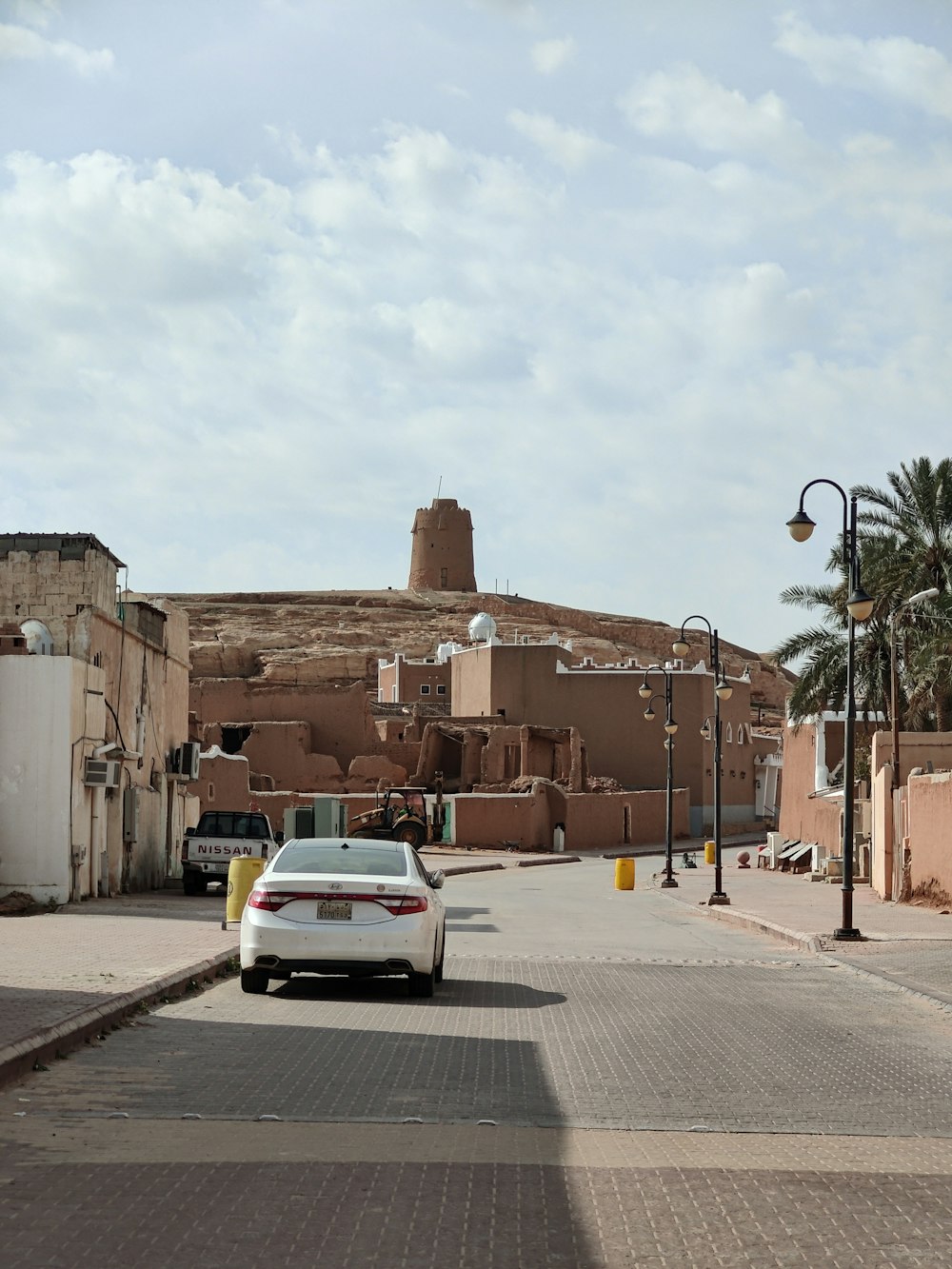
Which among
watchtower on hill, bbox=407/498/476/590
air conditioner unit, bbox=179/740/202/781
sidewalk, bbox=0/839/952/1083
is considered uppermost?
watchtower on hill, bbox=407/498/476/590

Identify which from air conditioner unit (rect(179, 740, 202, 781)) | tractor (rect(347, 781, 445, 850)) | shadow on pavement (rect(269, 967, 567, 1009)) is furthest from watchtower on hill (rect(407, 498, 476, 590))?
shadow on pavement (rect(269, 967, 567, 1009))

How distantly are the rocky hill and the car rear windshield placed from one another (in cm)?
9763

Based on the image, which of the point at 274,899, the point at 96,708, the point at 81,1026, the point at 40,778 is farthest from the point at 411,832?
the point at 81,1026

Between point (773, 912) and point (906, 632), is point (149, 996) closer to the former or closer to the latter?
point (773, 912)

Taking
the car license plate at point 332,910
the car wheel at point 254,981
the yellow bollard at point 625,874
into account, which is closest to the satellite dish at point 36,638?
the car wheel at point 254,981

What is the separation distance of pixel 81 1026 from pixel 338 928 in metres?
3.37

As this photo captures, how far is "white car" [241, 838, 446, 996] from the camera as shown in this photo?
1320cm

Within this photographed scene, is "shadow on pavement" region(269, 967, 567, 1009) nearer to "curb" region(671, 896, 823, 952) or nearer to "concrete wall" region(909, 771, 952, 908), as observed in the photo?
"curb" region(671, 896, 823, 952)

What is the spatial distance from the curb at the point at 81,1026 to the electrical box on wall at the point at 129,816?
15.3 m

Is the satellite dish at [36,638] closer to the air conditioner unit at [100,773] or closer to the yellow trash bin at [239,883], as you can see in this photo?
the air conditioner unit at [100,773]

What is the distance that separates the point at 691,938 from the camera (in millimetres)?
22391

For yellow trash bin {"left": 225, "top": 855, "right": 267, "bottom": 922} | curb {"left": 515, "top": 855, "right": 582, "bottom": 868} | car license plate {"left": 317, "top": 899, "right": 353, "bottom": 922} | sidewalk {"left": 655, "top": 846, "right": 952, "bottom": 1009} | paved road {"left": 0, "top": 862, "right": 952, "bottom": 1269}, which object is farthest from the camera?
curb {"left": 515, "top": 855, "right": 582, "bottom": 868}

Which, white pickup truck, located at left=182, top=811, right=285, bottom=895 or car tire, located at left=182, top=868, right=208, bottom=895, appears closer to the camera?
white pickup truck, located at left=182, top=811, right=285, bottom=895

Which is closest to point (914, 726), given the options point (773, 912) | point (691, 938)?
point (773, 912)
